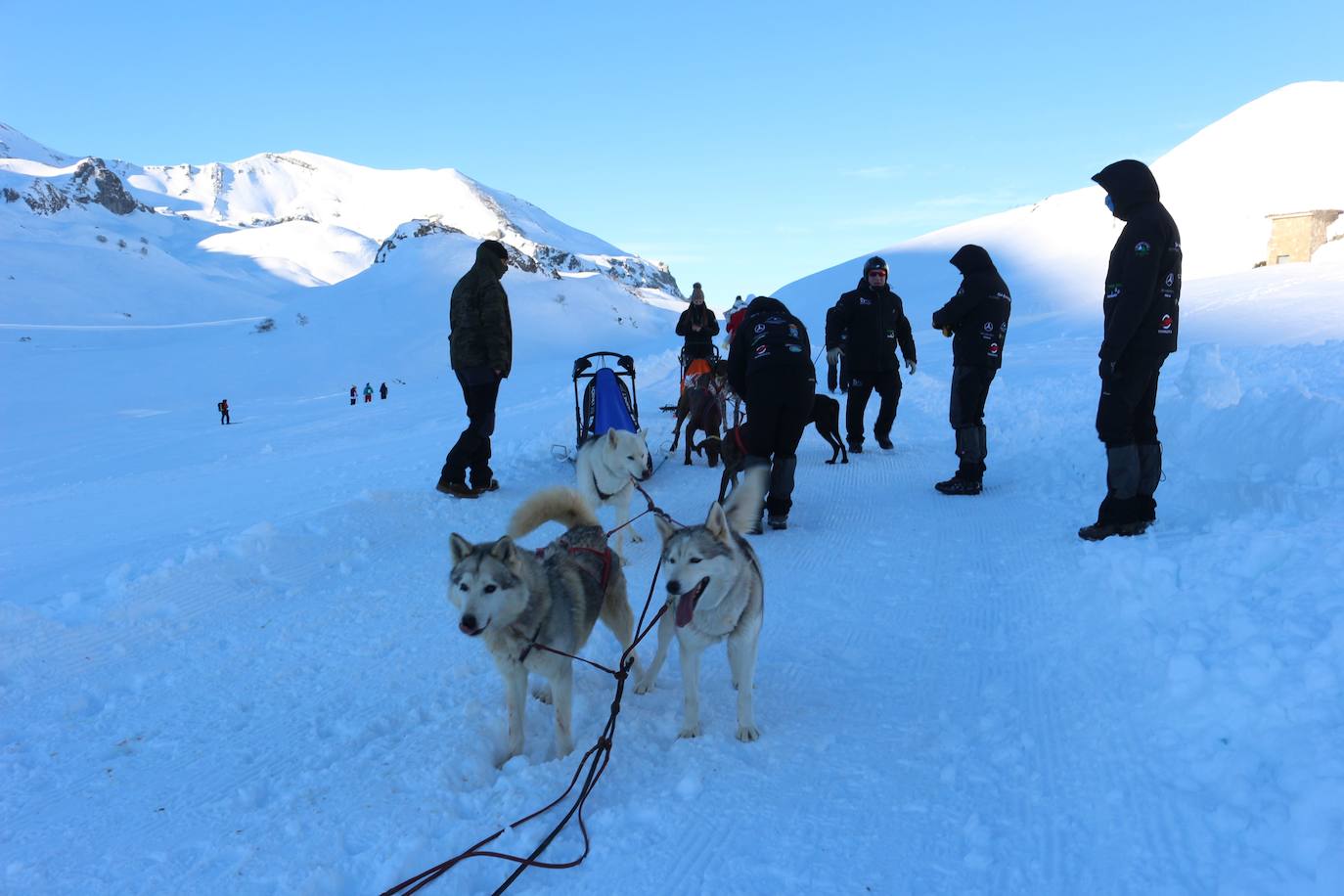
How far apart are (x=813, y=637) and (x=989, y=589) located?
1.13m

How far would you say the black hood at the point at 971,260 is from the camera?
6355 millimetres

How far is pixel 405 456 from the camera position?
933 centimetres

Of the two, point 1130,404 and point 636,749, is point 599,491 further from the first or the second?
point 1130,404

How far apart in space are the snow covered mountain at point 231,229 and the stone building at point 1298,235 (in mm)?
32917

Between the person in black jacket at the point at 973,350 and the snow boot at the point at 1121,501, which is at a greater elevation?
the person in black jacket at the point at 973,350

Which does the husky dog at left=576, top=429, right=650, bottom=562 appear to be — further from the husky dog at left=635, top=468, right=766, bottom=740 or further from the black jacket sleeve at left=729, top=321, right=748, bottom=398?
the husky dog at left=635, top=468, right=766, bottom=740

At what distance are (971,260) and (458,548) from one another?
5.15m

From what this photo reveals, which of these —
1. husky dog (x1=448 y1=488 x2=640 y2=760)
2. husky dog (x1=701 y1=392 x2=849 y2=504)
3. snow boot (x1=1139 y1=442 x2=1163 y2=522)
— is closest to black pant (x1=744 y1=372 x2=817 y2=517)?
husky dog (x1=701 y1=392 x2=849 y2=504)

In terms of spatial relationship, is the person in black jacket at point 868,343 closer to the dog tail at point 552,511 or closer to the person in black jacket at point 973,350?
the person in black jacket at point 973,350

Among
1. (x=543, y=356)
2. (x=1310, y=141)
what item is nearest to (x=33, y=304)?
(x=543, y=356)

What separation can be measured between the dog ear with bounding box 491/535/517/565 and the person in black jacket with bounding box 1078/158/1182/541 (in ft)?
11.4

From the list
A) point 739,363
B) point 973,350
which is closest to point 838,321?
point 973,350

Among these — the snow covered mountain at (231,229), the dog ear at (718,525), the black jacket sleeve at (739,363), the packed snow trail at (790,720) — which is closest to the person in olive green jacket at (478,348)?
the packed snow trail at (790,720)

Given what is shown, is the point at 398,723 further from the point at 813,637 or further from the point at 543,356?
the point at 543,356
